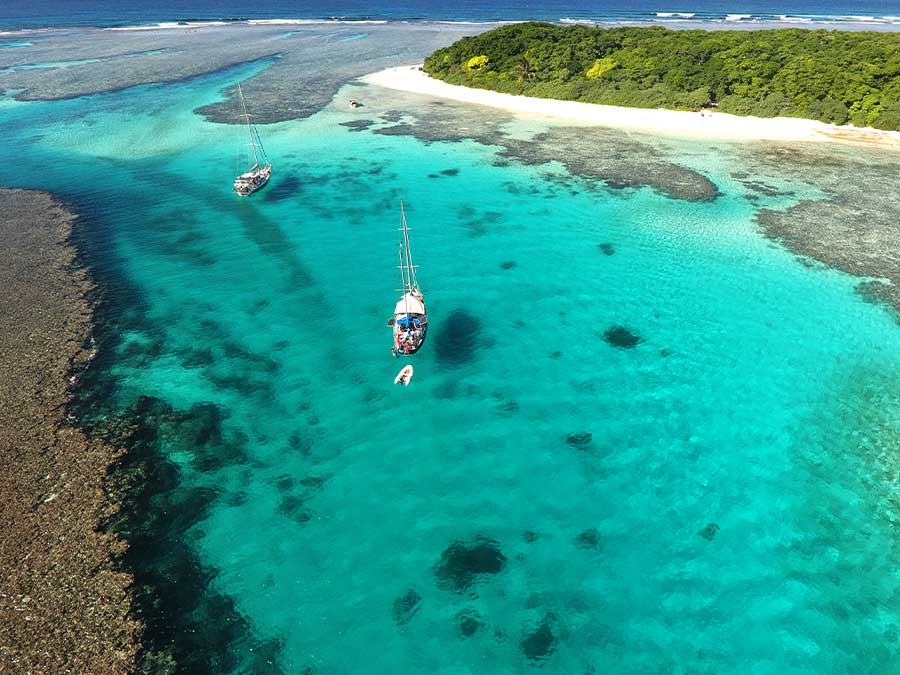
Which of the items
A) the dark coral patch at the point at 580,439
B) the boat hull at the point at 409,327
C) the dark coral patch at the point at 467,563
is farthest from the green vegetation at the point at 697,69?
the dark coral patch at the point at 467,563

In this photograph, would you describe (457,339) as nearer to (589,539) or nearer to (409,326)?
(409,326)

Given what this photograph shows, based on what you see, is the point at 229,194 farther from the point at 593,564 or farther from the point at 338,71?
the point at 338,71

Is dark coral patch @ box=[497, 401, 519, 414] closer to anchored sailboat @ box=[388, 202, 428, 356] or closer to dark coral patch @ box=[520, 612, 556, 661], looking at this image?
anchored sailboat @ box=[388, 202, 428, 356]

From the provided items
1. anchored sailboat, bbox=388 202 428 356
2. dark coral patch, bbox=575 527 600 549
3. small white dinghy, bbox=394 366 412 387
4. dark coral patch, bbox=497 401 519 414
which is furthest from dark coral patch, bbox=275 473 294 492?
dark coral patch, bbox=575 527 600 549

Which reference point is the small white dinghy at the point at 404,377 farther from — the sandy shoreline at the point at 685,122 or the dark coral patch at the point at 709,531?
the sandy shoreline at the point at 685,122

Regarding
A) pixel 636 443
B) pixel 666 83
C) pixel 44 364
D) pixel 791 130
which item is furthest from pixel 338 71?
pixel 636 443
